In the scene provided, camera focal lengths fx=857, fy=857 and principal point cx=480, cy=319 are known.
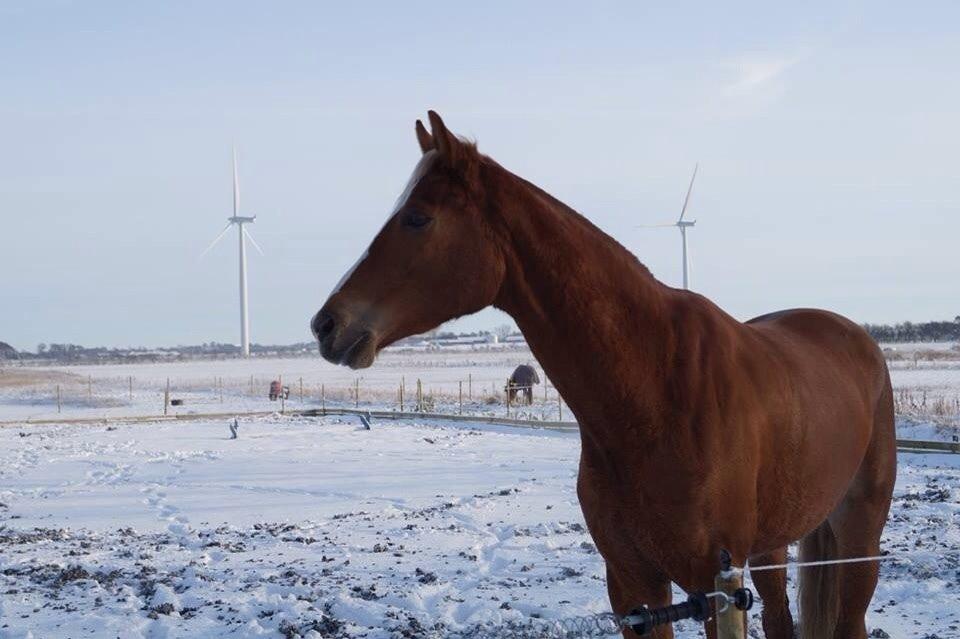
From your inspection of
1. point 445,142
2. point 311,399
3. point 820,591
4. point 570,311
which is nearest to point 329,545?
point 820,591

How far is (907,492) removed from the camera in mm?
8906

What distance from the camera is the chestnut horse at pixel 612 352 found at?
2297 millimetres

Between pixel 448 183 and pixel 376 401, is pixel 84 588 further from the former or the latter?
pixel 376 401

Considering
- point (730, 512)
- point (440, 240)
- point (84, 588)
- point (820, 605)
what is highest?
point (440, 240)

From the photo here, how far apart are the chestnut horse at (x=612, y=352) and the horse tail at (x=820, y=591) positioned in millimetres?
1013

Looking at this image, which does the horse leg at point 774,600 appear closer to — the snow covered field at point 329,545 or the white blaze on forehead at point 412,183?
the snow covered field at point 329,545

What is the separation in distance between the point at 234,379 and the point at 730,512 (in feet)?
160

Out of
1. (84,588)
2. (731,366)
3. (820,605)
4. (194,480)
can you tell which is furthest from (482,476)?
(731,366)

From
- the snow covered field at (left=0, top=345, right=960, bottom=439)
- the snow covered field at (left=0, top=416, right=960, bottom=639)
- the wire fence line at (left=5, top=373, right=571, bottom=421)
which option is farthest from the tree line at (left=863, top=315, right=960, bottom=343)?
the snow covered field at (left=0, top=416, right=960, bottom=639)

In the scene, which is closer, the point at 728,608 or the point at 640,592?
the point at 728,608

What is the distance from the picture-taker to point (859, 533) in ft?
11.7

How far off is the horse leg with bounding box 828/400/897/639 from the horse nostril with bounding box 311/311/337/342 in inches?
96.5

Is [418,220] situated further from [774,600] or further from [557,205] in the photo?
[774,600]

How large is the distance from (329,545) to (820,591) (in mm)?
4743
